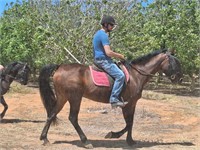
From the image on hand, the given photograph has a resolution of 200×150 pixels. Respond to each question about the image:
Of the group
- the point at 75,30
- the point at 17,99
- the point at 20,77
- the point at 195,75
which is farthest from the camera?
the point at 195,75

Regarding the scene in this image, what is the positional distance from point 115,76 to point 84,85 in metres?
0.63

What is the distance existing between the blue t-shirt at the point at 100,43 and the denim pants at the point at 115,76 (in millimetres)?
133

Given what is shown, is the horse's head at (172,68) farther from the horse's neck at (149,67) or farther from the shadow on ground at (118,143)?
the shadow on ground at (118,143)

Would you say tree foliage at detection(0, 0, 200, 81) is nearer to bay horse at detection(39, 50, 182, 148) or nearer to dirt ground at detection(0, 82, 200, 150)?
dirt ground at detection(0, 82, 200, 150)

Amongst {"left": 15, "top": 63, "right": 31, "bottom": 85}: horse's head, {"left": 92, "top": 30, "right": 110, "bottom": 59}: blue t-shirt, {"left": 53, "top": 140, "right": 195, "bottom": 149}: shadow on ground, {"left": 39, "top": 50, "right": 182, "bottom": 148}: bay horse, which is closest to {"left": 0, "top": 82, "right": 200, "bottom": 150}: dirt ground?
{"left": 53, "top": 140, "right": 195, "bottom": 149}: shadow on ground

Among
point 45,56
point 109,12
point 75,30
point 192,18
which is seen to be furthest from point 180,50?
point 45,56

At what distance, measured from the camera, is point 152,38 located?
2153cm

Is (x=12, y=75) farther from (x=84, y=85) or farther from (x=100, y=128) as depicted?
(x=84, y=85)

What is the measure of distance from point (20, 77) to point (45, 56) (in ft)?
38.0

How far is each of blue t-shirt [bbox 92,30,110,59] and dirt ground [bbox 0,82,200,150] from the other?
1.77 meters

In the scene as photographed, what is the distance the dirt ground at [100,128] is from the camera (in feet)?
24.3

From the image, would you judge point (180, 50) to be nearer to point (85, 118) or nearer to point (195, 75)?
point (195, 75)

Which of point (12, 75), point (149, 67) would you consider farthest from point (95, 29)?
point (149, 67)

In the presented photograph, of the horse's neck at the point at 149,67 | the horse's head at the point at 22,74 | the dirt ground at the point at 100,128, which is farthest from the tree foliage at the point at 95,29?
the horse's neck at the point at 149,67
